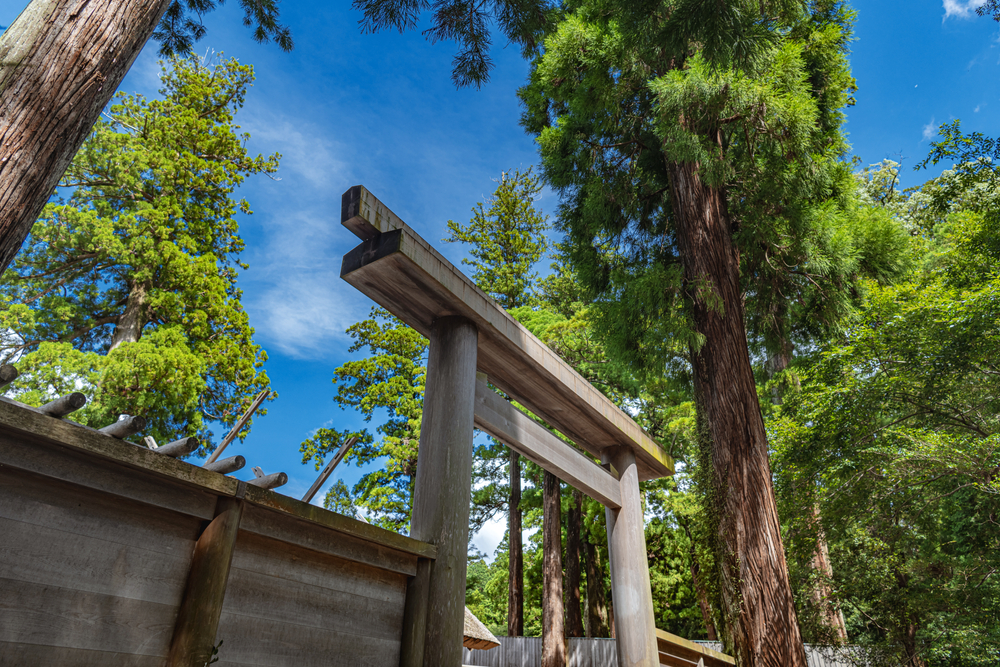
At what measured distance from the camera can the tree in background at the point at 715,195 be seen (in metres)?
3.88

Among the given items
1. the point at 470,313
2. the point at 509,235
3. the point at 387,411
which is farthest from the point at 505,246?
the point at 470,313

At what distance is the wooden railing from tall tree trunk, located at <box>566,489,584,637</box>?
6.77m

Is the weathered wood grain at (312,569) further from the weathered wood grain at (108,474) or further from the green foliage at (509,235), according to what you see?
the green foliage at (509,235)

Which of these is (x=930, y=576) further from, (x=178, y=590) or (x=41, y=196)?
(x=41, y=196)

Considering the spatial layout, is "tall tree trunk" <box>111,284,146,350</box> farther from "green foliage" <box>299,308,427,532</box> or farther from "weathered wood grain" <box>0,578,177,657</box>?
"weathered wood grain" <box>0,578,177,657</box>

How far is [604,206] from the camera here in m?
6.09

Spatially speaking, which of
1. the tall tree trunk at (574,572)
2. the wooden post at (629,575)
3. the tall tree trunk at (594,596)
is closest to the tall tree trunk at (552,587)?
the tall tree trunk at (574,572)

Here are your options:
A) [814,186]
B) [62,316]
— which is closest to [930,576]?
[814,186]

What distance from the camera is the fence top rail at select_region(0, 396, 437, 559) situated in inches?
57.2

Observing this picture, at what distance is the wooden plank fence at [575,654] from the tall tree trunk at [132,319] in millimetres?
9218

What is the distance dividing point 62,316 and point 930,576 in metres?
16.1

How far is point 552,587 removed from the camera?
416 inches

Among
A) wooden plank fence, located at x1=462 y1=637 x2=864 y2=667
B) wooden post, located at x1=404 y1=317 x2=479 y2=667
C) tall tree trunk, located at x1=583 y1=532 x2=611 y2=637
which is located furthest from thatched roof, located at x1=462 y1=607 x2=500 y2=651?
wooden post, located at x1=404 y1=317 x2=479 y2=667

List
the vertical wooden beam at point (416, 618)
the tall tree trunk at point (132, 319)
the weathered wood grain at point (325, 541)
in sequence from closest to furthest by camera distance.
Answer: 1. the weathered wood grain at point (325, 541)
2. the vertical wooden beam at point (416, 618)
3. the tall tree trunk at point (132, 319)
